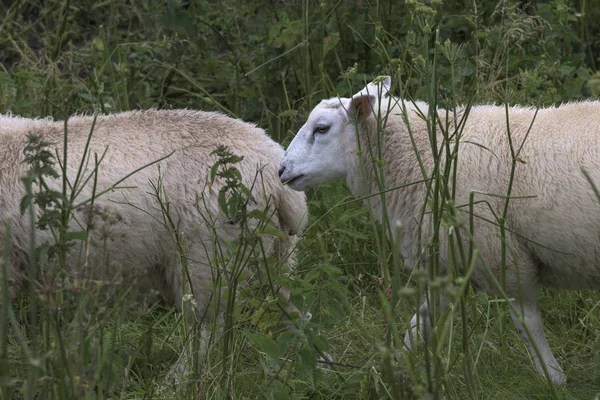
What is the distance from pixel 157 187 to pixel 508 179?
1.33 meters

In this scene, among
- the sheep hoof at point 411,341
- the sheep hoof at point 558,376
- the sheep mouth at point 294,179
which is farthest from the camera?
the sheep mouth at point 294,179

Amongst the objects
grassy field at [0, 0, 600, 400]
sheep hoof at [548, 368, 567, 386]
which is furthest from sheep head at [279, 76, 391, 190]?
sheep hoof at [548, 368, 567, 386]

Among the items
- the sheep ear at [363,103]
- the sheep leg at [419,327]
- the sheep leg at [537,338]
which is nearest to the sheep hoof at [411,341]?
the sheep leg at [419,327]

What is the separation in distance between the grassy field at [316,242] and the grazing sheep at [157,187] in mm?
194

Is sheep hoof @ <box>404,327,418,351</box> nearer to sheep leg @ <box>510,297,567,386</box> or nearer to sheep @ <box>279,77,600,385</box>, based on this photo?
sheep @ <box>279,77,600,385</box>

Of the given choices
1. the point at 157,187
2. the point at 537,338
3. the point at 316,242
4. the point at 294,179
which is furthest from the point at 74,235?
the point at 316,242

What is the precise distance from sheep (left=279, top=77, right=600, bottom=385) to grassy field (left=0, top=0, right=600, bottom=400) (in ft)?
0.53

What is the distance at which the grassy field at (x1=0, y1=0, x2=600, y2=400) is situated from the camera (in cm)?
262

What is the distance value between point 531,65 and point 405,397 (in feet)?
11.6

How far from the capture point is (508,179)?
3.72m

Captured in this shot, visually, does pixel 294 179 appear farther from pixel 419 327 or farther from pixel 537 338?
pixel 537 338

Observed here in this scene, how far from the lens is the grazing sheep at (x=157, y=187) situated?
3818 mm

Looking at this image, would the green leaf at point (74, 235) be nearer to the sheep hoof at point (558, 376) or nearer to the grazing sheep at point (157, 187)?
the grazing sheep at point (157, 187)

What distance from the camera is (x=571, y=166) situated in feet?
11.9
